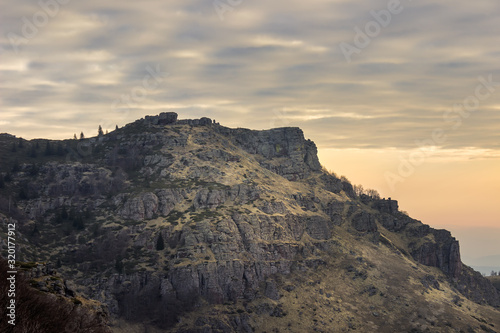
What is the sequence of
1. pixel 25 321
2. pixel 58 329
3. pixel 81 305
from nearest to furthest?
1. pixel 25 321
2. pixel 58 329
3. pixel 81 305

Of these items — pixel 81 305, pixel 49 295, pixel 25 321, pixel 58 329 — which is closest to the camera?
pixel 25 321

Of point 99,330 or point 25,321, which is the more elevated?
point 25,321

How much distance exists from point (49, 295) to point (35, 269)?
71.1 ft

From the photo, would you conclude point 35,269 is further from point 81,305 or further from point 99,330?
point 99,330

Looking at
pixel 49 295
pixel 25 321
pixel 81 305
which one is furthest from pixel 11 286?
pixel 81 305

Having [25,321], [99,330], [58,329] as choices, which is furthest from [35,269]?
[25,321]

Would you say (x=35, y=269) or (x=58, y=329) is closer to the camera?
(x=58, y=329)

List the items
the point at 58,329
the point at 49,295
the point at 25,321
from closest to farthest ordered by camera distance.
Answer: the point at 25,321, the point at 58,329, the point at 49,295

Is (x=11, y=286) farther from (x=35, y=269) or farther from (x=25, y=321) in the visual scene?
(x=35, y=269)

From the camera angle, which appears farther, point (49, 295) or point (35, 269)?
point (35, 269)

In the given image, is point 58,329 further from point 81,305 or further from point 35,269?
point 35,269

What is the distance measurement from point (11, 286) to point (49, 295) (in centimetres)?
2284

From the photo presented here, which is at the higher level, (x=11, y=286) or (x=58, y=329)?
(x=11, y=286)

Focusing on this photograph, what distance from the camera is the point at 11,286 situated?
8900cm
